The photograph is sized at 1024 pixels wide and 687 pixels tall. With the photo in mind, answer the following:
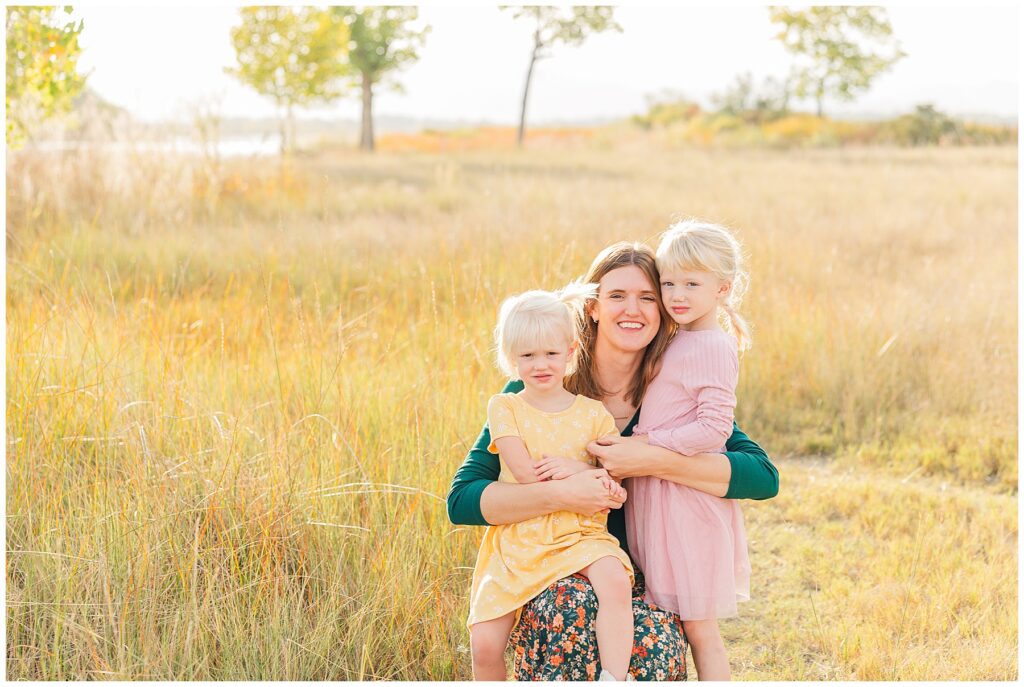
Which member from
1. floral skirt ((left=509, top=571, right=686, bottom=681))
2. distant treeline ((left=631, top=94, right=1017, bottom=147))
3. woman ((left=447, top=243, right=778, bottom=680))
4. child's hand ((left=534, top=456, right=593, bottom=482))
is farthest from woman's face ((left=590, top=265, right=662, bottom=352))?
distant treeline ((left=631, top=94, right=1017, bottom=147))

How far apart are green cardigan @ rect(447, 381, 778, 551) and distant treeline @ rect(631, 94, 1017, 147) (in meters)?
20.5

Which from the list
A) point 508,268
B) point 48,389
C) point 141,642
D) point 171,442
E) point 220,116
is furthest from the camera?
point 220,116

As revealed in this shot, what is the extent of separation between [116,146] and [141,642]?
22.0 ft

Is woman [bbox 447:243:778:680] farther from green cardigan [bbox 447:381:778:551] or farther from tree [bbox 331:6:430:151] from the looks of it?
tree [bbox 331:6:430:151]

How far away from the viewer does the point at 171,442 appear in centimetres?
360

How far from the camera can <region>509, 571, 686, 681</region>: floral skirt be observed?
2422 mm

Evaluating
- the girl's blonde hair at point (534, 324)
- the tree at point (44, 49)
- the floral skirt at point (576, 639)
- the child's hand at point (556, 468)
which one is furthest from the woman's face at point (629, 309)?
the tree at point (44, 49)

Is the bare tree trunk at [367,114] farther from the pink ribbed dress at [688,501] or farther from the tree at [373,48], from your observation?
the pink ribbed dress at [688,501]

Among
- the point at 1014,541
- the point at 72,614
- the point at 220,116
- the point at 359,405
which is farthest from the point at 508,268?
the point at 220,116

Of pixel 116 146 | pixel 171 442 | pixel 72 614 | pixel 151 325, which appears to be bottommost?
pixel 72 614

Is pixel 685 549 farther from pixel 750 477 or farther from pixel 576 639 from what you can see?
pixel 576 639

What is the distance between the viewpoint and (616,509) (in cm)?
274

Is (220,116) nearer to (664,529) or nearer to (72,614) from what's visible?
(72,614)

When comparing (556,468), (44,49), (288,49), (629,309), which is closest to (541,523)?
(556,468)
